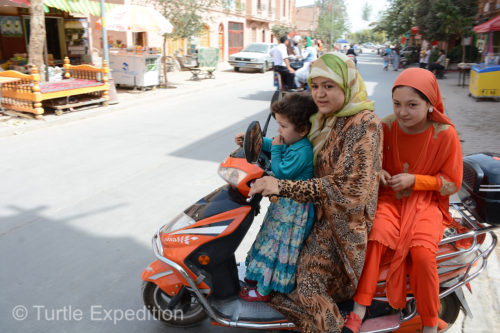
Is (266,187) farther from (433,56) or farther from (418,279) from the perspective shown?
(433,56)

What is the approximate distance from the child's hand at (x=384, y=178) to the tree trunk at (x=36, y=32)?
34.8 feet

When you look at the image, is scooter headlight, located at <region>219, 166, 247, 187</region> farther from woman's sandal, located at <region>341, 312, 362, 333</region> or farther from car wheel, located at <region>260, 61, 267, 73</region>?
car wheel, located at <region>260, 61, 267, 73</region>

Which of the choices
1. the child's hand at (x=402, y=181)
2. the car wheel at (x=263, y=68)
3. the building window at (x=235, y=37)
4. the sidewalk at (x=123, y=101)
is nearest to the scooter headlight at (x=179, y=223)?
the child's hand at (x=402, y=181)

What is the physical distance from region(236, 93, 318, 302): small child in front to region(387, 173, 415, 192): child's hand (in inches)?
18.0

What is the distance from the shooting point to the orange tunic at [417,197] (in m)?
2.20

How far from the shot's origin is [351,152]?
2008mm

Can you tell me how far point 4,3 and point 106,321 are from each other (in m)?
13.1

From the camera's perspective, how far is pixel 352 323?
7.29ft

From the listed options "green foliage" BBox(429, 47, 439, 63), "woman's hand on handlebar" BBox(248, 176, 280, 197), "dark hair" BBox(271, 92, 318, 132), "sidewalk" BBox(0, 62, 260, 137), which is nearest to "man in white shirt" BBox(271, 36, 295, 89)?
"sidewalk" BBox(0, 62, 260, 137)

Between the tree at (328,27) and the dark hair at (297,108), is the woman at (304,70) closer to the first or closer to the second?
the dark hair at (297,108)

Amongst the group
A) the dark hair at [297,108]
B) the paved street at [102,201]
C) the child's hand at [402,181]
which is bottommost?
the paved street at [102,201]

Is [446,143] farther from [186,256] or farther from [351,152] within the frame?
[186,256]

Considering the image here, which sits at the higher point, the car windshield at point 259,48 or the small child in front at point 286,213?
the car windshield at point 259,48

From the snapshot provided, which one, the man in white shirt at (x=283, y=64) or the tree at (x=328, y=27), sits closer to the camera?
the man in white shirt at (x=283, y=64)
